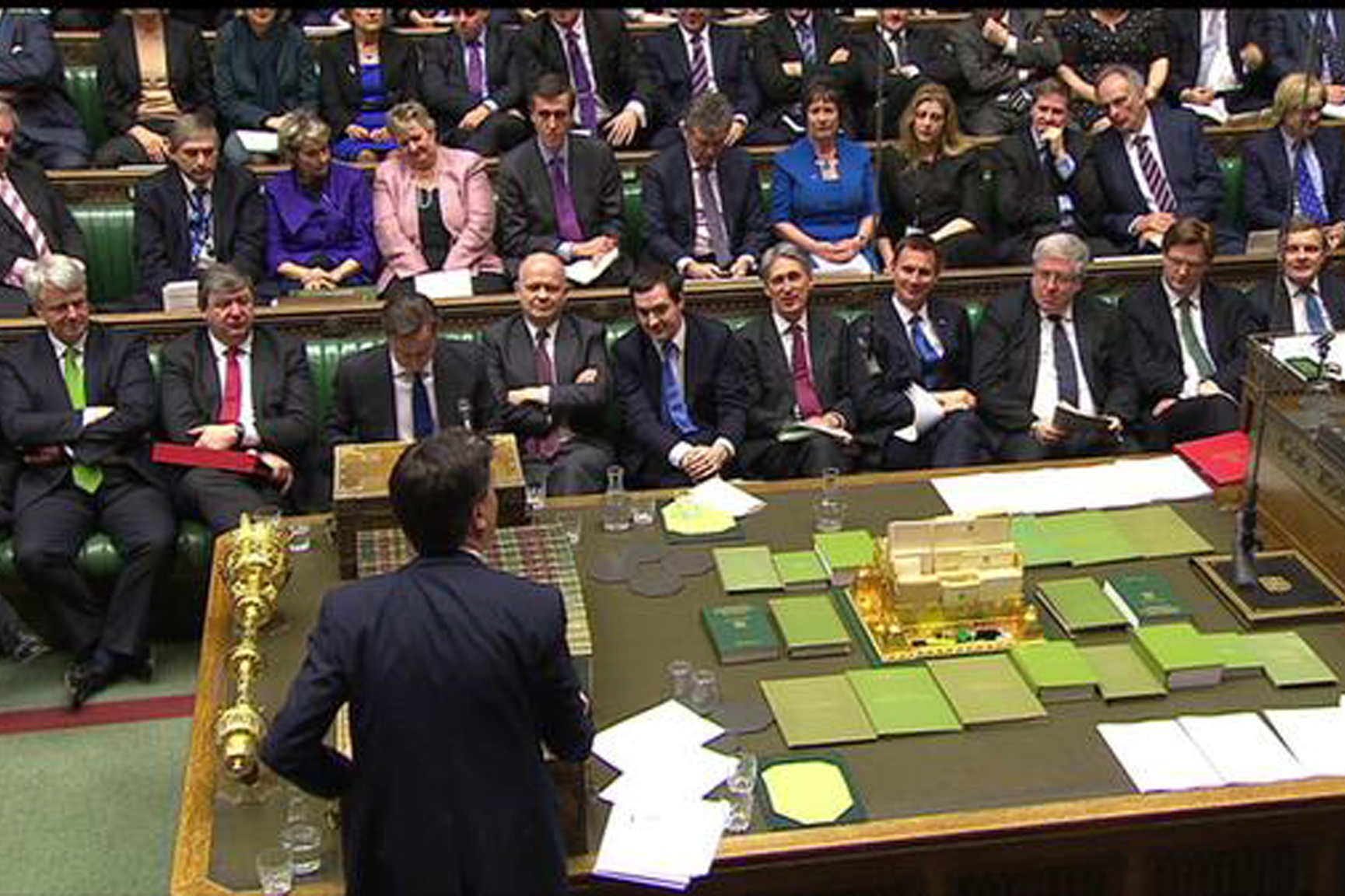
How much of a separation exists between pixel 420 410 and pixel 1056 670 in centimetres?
222

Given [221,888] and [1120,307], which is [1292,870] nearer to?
[221,888]

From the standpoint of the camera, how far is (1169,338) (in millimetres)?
5113

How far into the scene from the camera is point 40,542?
4402 mm

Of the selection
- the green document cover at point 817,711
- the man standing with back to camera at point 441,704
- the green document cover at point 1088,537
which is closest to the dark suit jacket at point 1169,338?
the green document cover at point 1088,537

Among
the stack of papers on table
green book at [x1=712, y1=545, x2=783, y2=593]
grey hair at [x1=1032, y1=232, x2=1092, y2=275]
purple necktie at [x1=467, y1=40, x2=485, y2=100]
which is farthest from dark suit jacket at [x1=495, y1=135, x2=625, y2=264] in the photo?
the stack of papers on table

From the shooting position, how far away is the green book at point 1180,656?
3105 millimetres

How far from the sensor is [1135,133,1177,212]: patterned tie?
6195mm

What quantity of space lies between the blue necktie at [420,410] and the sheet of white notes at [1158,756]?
235cm

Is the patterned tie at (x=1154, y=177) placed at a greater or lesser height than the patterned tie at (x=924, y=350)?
greater

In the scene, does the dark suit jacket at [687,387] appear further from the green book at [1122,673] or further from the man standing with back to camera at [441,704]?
the man standing with back to camera at [441,704]

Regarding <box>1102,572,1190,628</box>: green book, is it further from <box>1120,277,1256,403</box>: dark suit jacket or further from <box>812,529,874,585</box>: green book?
<box>1120,277,1256,403</box>: dark suit jacket

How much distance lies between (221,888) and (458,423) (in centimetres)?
218

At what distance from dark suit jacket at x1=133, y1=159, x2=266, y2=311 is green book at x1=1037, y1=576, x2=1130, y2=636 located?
3.34 meters

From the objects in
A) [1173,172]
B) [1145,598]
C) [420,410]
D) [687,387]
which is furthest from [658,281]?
[1173,172]
